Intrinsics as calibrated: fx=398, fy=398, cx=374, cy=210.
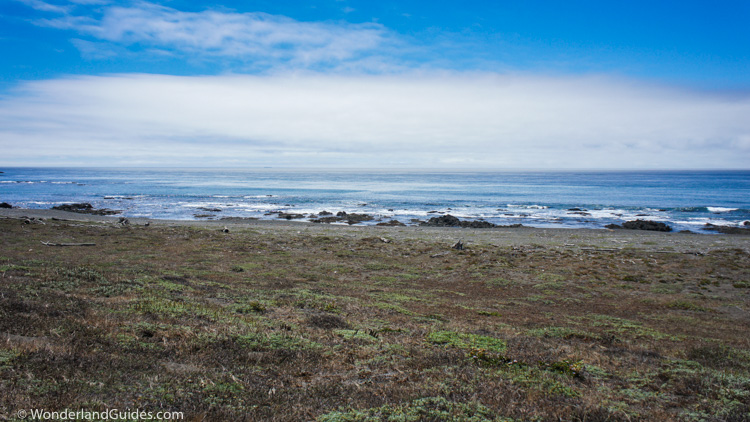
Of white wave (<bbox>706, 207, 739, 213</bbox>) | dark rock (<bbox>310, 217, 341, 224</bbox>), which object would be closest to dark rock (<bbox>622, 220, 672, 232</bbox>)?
white wave (<bbox>706, 207, 739, 213</bbox>)

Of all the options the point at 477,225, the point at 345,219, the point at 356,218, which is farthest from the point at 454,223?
the point at 345,219

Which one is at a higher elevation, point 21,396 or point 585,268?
point 21,396

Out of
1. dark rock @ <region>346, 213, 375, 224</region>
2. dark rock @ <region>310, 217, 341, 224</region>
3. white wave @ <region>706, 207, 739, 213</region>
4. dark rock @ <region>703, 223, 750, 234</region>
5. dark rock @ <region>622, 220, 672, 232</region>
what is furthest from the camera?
white wave @ <region>706, 207, 739, 213</region>

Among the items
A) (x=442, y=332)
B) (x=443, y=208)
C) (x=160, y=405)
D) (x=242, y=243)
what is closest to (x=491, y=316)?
(x=442, y=332)

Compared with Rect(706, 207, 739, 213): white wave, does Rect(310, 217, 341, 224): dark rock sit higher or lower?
lower

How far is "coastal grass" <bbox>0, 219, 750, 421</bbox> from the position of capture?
17.2ft

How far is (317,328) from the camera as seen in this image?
8.45m

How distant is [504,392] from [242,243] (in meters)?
20.5

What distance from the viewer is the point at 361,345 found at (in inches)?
300

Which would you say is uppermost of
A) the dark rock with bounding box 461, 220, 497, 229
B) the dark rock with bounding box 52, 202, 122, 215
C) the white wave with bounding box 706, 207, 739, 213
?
the white wave with bounding box 706, 207, 739, 213

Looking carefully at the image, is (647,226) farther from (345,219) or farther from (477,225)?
(345,219)

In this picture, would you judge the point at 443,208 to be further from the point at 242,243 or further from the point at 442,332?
the point at 442,332

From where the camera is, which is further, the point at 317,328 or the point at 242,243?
the point at 242,243

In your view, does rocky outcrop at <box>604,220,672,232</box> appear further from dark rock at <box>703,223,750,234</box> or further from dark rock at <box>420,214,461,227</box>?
dark rock at <box>420,214,461,227</box>
